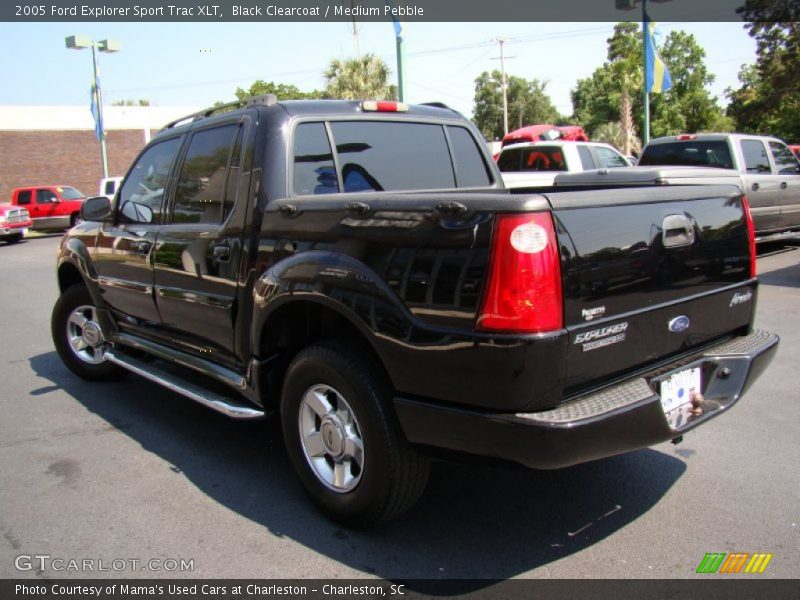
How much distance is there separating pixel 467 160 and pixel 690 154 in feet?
25.7

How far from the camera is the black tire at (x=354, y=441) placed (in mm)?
2852

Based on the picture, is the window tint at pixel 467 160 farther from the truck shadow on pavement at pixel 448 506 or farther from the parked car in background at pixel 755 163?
the parked car in background at pixel 755 163

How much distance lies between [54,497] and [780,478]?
12.4 ft

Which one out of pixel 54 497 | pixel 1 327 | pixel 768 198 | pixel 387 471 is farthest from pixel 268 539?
pixel 768 198

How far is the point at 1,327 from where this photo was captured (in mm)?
8438

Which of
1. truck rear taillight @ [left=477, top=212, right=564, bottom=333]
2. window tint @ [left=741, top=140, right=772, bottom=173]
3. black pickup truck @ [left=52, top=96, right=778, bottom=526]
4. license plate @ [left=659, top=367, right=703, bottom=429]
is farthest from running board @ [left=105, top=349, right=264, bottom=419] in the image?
window tint @ [left=741, top=140, right=772, bottom=173]

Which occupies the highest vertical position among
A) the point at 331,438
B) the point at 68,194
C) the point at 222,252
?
the point at 68,194

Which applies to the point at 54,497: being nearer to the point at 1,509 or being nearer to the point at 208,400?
the point at 1,509

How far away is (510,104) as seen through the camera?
82062 mm

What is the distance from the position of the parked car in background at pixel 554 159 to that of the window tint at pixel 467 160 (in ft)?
27.4

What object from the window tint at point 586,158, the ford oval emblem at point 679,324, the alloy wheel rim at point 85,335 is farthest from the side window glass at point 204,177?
the window tint at point 586,158

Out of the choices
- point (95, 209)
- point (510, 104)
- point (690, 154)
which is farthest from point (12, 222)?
point (510, 104)

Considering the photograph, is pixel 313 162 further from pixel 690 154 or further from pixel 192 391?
pixel 690 154

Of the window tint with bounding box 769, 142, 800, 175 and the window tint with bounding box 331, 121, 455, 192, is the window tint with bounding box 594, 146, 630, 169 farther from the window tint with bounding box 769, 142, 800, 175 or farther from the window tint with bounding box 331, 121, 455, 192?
the window tint with bounding box 331, 121, 455, 192
